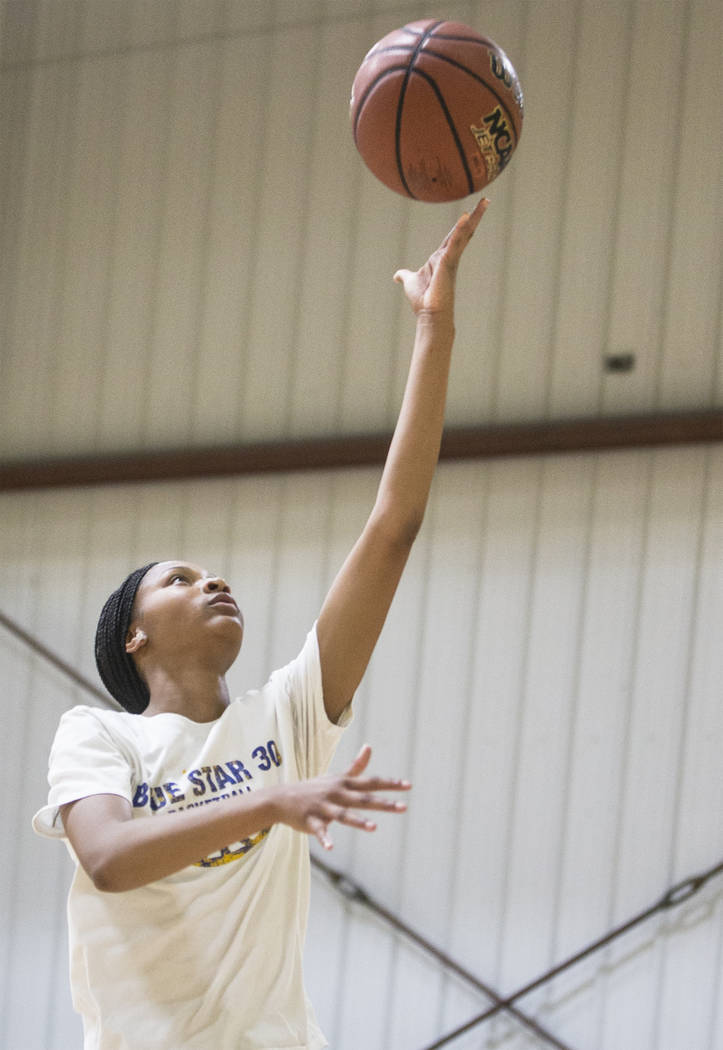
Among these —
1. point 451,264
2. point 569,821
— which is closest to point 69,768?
point 451,264

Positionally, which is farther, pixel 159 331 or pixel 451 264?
pixel 159 331

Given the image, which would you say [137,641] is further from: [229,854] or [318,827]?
[318,827]

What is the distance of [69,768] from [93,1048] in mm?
481

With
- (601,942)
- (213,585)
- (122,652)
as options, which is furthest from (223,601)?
(601,942)

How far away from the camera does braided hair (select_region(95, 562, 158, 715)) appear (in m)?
2.91

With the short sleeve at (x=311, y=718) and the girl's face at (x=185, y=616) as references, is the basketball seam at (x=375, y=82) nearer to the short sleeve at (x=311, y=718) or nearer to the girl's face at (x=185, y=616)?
the girl's face at (x=185, y=616)

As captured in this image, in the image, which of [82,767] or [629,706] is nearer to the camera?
[82,767]

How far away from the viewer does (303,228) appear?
6.58 meters

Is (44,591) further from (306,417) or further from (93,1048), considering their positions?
(93,1048)

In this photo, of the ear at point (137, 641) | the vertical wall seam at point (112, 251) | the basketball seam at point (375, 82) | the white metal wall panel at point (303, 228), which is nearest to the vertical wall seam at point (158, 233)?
the white metal wall panel at point (303, 228)

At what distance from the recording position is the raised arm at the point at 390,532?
2.47 m

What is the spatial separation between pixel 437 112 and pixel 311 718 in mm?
1476

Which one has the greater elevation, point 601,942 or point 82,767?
point 82,767

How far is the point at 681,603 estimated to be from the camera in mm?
5672
